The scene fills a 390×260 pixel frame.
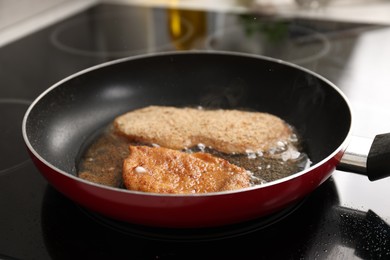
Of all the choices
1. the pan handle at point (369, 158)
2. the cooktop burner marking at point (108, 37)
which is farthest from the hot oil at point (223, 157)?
the cooktop burner marking at point (108, 37)

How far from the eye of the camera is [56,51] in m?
1.49

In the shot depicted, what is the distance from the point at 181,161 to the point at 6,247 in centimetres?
33

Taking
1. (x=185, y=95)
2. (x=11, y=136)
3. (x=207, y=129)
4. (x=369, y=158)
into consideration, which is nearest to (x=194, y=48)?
(x=185, y=95)

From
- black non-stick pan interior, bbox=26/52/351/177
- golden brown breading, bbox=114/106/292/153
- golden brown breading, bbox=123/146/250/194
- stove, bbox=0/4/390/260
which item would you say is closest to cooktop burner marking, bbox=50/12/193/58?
stove, bbox=0/4/390/260

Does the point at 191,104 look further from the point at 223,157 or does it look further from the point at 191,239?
the point at 191,239

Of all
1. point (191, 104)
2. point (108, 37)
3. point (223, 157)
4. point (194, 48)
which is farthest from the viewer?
point (108, 37)

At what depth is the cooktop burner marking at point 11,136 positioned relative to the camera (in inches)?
37.2

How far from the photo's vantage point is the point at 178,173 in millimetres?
828

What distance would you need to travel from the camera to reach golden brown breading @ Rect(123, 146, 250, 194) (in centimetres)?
79

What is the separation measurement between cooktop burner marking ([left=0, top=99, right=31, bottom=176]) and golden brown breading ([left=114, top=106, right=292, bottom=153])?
219 mm

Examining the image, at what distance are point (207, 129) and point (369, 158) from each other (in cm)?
37

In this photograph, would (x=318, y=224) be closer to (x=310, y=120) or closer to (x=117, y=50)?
(x=310, y=120)

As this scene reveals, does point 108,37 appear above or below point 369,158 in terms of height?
below

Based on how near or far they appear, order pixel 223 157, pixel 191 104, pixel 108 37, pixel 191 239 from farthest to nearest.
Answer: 1. pixel 108 37
2. pixel 191 104
3. pixel 223 157
4. pixel 191 239
